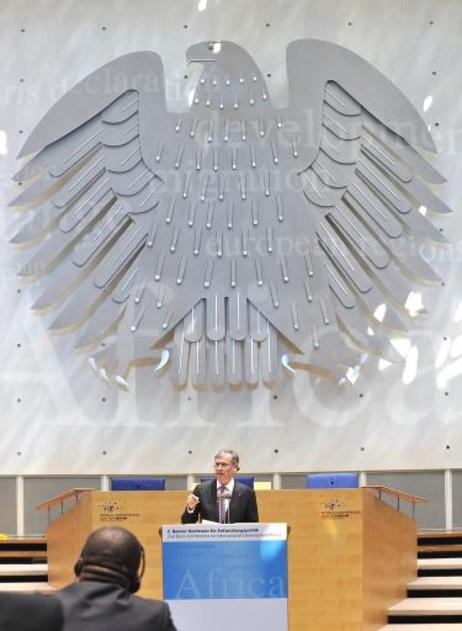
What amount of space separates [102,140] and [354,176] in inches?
78.1

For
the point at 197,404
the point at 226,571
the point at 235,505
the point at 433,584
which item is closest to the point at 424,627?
the point at 433,584

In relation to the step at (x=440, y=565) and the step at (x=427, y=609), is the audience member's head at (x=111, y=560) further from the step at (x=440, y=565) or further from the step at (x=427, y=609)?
the step at (x=440, y=565)

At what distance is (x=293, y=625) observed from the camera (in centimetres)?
750

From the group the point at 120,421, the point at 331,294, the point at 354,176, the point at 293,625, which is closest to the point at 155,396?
the point at 120,421

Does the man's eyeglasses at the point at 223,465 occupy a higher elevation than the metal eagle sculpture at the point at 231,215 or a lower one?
lower

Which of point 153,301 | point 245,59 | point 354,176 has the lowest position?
point 153,301

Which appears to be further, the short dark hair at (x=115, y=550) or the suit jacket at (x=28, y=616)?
the short dark hair at (x=115, y=550)

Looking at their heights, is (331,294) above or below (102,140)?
below

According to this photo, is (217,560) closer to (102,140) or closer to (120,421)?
(120,421)

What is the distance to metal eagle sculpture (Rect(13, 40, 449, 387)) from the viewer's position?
10617mm

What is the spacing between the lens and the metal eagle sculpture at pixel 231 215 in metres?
10.6

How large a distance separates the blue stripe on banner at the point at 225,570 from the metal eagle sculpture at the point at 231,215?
12.5ft

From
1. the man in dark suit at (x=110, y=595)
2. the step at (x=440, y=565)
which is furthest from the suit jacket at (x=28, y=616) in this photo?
the step at (x=440, y=565)

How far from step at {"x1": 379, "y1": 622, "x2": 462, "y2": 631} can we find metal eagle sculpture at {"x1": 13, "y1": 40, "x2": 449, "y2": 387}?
290 cm
